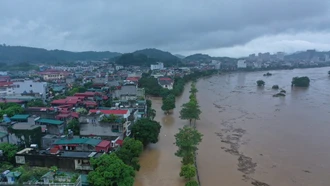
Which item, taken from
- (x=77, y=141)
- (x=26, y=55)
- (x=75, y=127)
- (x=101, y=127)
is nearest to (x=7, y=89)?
(x=75, y=127)

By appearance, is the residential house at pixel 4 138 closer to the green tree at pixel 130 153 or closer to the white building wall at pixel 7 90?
the green tree at pixel 130 153

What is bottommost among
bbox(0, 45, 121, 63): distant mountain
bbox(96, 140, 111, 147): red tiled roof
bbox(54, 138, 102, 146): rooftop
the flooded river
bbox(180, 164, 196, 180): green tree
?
the flooded river

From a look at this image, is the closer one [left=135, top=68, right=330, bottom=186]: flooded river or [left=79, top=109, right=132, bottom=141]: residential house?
[left=135, top=68, right=330, bottom=186]: flooded river

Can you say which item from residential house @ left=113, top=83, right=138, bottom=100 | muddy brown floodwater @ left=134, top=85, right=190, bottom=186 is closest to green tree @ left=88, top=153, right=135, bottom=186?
A: muddy brown floodwater @ left=134, top=85, right=190, bottom=186

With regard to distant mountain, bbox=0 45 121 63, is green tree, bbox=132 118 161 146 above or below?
below

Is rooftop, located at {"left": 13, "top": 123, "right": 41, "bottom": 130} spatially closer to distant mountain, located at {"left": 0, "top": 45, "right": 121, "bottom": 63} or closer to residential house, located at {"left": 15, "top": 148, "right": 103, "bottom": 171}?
residential house, located at {"left": 15, "top": 148, "right": 103, "bottom": 171}

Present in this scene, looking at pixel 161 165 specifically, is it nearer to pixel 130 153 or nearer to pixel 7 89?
pixel 130 153

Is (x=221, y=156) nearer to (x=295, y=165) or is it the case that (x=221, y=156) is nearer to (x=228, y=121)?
(x=295, y=165)
